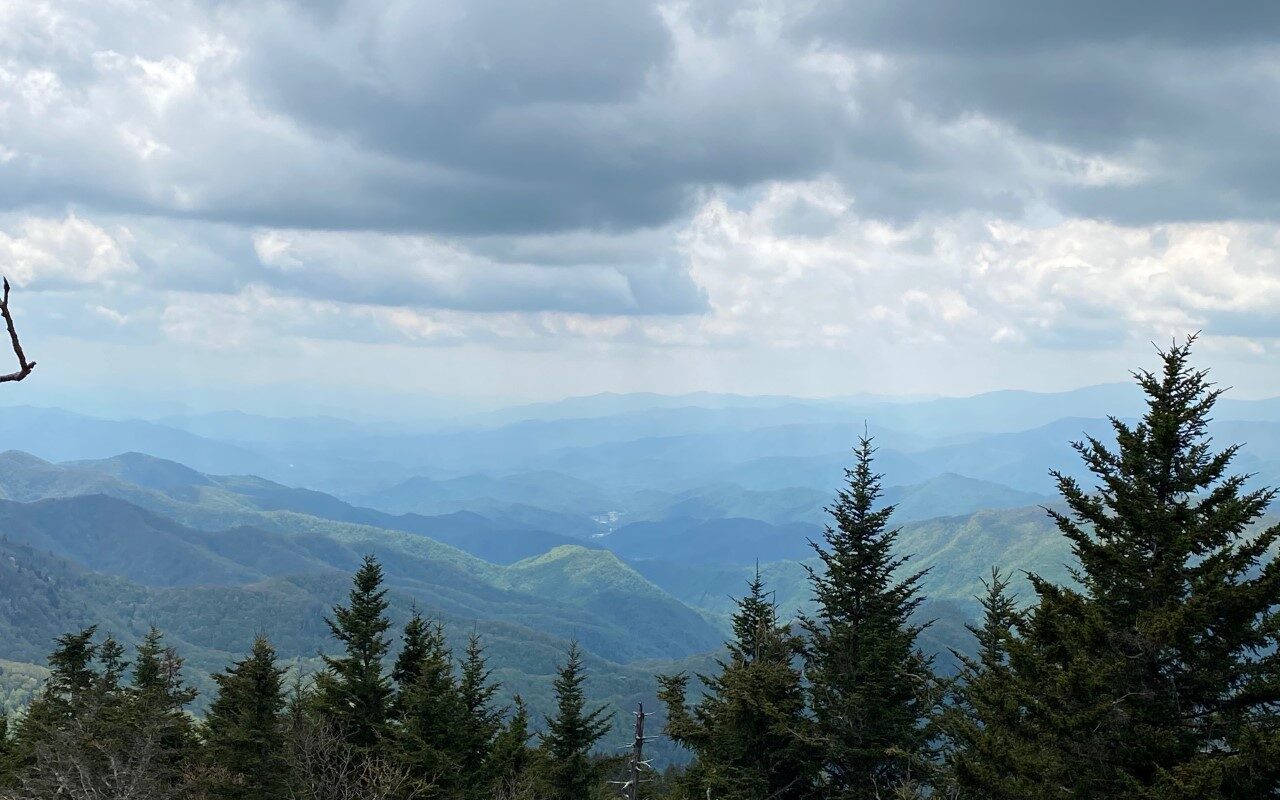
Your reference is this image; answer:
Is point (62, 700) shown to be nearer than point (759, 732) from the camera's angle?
No

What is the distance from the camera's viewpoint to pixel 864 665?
26.5 meters

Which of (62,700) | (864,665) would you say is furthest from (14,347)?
(62,700)

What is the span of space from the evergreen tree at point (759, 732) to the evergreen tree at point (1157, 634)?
11255mm

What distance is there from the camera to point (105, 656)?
64125mm

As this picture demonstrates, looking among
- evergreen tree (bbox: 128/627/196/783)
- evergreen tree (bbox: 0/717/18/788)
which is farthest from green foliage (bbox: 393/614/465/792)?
evergreen tree (bbox: 0/717/18/788)

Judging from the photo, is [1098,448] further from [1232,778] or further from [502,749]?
[502,749]

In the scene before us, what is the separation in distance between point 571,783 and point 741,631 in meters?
11.9

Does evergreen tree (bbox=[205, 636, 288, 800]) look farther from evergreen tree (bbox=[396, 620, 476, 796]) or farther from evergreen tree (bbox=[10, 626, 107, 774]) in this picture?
evergreen tree (bbox=[10, 626, 107, 774])

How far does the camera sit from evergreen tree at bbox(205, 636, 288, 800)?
39.6 m

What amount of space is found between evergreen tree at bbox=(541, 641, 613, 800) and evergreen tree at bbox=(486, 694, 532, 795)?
1.33m

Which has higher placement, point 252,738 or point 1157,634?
point 1157,634

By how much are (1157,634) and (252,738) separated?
38168mm

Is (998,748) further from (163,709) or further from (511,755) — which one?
(163,709)

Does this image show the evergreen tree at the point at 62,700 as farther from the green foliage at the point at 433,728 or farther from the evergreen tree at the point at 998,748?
the evergreen tree at the point at 998,748
